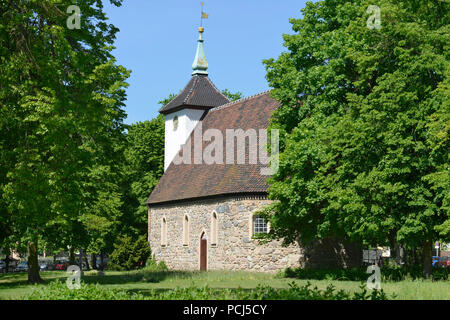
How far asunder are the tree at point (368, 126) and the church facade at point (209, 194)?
19.2 feet

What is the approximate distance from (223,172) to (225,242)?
473 centimetres

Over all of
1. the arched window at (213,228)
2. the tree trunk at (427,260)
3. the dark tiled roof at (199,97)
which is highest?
the dark tiled roof at (199,97)

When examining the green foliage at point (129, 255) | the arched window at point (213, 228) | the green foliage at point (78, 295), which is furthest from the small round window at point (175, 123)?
the green foliage at point (78, 295)

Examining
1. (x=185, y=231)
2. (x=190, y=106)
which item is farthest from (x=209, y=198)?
(x=190, y=106)

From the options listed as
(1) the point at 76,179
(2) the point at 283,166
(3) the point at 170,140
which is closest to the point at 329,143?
(2) the point at 283,166

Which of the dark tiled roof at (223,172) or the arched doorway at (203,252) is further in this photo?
the arched doorway at (203,252)

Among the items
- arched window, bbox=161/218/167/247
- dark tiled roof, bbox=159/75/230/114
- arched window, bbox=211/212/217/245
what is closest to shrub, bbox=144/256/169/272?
arched window, bbox=161/218/167/247

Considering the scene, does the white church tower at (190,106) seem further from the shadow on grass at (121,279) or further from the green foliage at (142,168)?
the shadow on grass at (121,279)

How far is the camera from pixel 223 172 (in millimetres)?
40500

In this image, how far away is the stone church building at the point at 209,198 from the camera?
36.8 meters

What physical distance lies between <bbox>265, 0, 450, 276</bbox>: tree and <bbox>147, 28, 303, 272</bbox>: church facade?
5.84 m

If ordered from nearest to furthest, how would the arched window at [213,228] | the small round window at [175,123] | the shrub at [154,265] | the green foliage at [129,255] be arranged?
the arched window at [213,228], the shrub at [154,265], the green foliage at [129,255], the small round window at [175,123]

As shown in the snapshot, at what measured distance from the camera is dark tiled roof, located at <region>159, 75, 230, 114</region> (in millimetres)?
51312

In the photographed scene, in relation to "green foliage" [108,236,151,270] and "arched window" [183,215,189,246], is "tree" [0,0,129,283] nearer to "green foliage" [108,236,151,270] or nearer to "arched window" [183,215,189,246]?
"arched window" [183,215,189,246]
